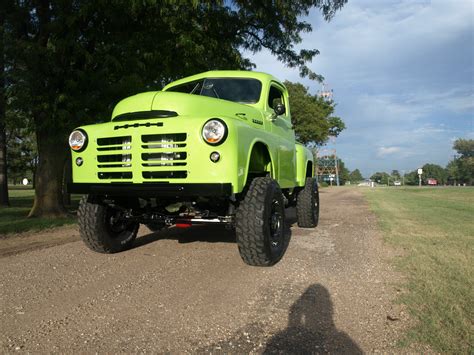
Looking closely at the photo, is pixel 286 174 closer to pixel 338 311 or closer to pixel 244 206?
pixel 244 206

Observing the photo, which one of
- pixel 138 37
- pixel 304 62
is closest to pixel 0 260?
pixel 138 37

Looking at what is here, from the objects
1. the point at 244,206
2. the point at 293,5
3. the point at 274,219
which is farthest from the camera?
the point at 293,5

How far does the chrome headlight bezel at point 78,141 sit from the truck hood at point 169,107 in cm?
43

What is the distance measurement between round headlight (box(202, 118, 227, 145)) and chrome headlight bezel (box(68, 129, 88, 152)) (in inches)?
60.8

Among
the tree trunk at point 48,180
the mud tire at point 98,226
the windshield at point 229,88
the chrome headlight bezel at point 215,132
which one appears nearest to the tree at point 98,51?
the tree trunk at point 48,180

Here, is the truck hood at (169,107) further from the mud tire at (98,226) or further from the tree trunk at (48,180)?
the tree trunk at (48,180)

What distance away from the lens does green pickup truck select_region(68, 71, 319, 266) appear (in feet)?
13.1

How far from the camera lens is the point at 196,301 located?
11.1 feet

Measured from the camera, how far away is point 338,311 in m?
3.17

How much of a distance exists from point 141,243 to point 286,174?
2.49 meters

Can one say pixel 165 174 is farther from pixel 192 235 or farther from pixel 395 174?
pixel 395 174

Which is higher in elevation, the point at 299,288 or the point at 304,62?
the point at 304,62

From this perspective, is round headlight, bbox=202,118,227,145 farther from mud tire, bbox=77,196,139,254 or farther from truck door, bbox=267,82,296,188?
mud tire, bbox=77,196,139,254

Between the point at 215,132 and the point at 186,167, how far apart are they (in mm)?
483
